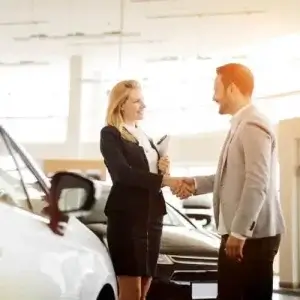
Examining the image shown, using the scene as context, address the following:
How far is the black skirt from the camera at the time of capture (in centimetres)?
303

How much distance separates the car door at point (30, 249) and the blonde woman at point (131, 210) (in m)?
0.90

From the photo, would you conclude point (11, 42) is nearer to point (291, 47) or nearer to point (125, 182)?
point (291, 47)

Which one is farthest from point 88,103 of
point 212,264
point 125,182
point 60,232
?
point 60,232

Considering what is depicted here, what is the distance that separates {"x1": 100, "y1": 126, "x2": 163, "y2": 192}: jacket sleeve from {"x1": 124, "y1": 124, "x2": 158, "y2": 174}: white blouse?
11 centimetres

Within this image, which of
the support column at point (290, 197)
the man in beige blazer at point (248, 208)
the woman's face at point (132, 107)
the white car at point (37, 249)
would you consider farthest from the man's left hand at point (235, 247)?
the support column at point (290, 197)

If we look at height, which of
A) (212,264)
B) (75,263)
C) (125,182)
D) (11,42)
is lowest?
(212,264)

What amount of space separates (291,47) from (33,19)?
3172mm

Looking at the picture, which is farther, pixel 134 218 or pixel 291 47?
pixel 291 47

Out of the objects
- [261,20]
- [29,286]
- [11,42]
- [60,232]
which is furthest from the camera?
[11,42]

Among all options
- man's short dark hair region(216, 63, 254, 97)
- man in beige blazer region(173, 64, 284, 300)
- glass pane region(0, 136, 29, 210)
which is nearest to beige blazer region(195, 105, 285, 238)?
man in beige blazer region(173, 64, 284, 300)

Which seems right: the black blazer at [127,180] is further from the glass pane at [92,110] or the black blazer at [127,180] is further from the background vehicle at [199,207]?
the glass pane at [92,110]

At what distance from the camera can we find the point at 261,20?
7.07 m

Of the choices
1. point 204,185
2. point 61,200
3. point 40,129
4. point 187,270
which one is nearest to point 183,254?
point 187,270

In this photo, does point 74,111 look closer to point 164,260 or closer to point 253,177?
point 164,260
